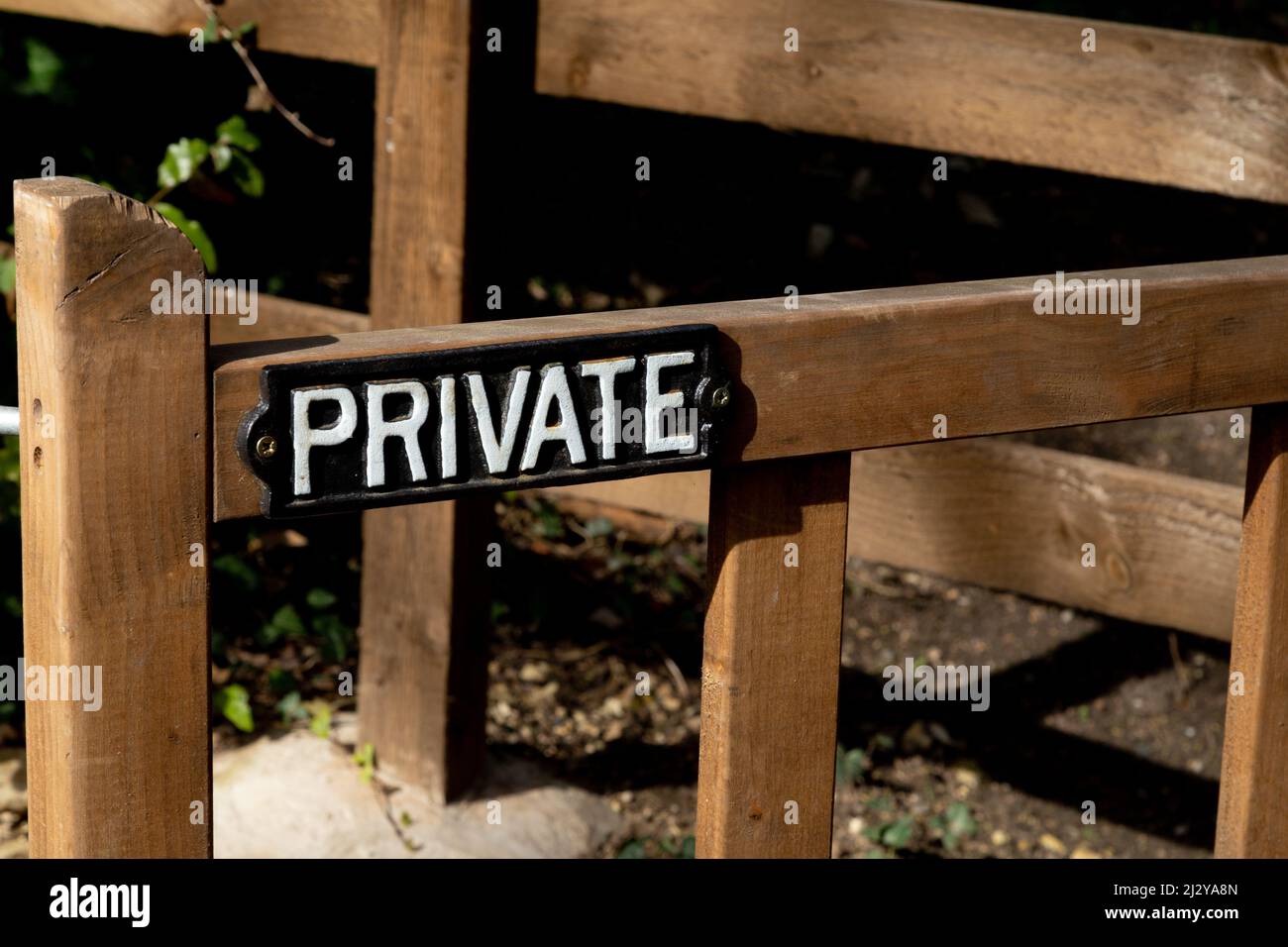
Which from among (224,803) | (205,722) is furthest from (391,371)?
(224,803)

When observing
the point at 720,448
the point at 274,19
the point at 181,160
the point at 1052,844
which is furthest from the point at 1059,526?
the point at 181,160

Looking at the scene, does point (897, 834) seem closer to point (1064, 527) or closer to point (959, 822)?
point (959, 822)

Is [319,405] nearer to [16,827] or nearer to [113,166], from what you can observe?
[16,827]

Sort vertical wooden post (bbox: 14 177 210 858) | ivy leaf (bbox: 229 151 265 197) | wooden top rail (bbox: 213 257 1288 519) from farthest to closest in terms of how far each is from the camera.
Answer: ivy leaf (bbox: 229 151 265 197) < wooden top rail (bbox: 213 257 1288 519) < vertical wooden post (bbox: 14 177 210 858)

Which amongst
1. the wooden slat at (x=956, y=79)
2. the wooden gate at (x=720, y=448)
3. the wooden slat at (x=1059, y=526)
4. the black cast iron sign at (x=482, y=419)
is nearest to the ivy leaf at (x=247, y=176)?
the wooden slat at (x=956, y=79)

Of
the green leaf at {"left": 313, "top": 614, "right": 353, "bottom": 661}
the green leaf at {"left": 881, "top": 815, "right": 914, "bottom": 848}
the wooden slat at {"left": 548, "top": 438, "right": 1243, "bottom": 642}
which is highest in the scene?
the wooden slat at {"left": 548, "top": 438, "right": 1243, "bottom": 642}

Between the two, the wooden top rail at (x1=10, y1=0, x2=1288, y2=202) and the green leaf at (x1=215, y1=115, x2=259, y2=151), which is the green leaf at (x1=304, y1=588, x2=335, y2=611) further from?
the wooden top rail at (x1=10, y1=0, x2=1288, y2=202)

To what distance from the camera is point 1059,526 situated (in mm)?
2824

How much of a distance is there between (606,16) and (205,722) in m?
1.87

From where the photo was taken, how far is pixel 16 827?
10.6 feet

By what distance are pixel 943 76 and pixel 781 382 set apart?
1415 mm

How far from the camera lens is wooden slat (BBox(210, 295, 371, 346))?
2.98m
